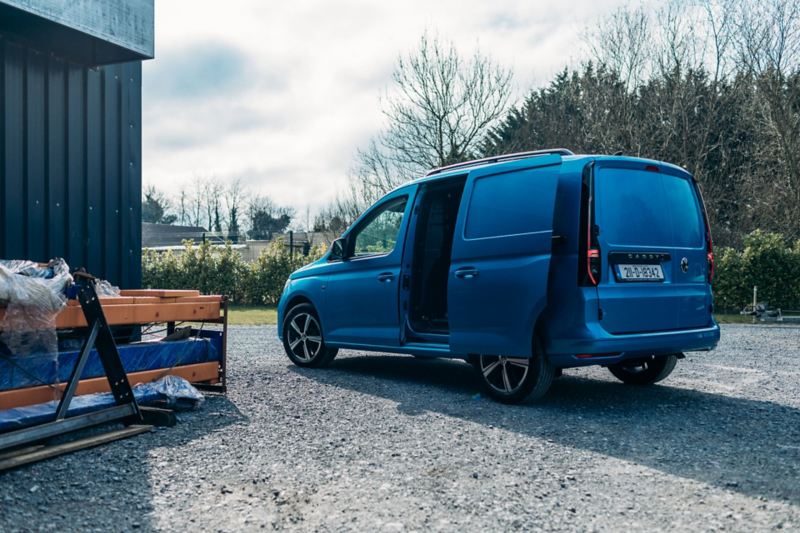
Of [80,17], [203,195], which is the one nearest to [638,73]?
[80,17]

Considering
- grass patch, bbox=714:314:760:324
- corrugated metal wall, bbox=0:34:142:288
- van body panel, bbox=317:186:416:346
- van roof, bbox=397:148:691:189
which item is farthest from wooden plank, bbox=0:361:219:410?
grass patch, bbox=714:314:760:324

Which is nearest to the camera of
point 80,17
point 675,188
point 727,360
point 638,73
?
point 80,17

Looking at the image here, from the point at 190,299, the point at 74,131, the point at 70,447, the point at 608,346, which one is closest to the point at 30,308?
the point at 70,447

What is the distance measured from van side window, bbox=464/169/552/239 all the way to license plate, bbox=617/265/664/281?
654mm

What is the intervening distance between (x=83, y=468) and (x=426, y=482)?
189 cm

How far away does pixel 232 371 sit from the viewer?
23.2 feet

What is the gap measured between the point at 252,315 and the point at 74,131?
11.1 meters

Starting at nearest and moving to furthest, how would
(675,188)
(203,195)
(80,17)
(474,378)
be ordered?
(80,17) → (675,188) → (474,378) → (203,195)

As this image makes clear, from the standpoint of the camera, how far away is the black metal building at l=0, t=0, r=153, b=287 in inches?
202

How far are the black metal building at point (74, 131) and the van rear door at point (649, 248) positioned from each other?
410 centimetres

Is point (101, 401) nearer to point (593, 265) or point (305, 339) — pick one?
point (305, 339)

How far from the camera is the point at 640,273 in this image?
506 centimetres

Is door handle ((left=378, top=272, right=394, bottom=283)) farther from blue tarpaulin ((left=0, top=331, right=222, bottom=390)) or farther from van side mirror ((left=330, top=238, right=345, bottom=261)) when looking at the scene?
blue tarpaulin ((left=0, top=331, right=222, bottom=390))

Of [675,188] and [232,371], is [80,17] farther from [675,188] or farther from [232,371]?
[675,188]
